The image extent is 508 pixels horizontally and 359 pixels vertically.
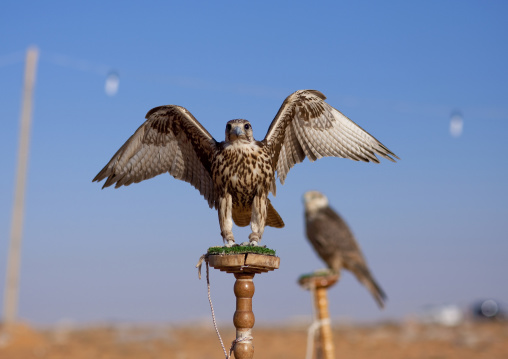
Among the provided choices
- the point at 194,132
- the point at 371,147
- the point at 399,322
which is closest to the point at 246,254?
the point at 194,132

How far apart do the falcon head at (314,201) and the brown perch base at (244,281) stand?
493 centimetres

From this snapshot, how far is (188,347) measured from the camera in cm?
Result: 1384

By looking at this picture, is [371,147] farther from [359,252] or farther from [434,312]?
[434,312]

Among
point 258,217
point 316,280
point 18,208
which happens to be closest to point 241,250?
point 258,217

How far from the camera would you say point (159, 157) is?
4.47 m

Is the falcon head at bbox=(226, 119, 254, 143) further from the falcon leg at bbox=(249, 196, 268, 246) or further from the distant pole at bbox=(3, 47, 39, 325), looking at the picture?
the distant pole at bbox=(3, 47, 39, 325)

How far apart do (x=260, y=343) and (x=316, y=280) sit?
8.60 m

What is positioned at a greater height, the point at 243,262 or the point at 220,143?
the point at 220,143

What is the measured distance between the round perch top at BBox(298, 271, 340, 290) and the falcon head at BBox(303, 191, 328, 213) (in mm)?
2395

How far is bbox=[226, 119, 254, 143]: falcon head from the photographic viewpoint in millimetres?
3893

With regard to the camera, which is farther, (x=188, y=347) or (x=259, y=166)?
(x=188, y=347)

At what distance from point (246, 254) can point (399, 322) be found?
679 inches

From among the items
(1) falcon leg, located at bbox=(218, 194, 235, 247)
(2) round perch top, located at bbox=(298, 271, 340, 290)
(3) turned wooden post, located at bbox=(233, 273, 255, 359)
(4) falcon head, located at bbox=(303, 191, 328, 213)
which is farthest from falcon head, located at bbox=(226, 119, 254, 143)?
(4) falcon head, located at bbox=(303, 191, 328, 213)

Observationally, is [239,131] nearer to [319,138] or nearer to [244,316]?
[319,138]
